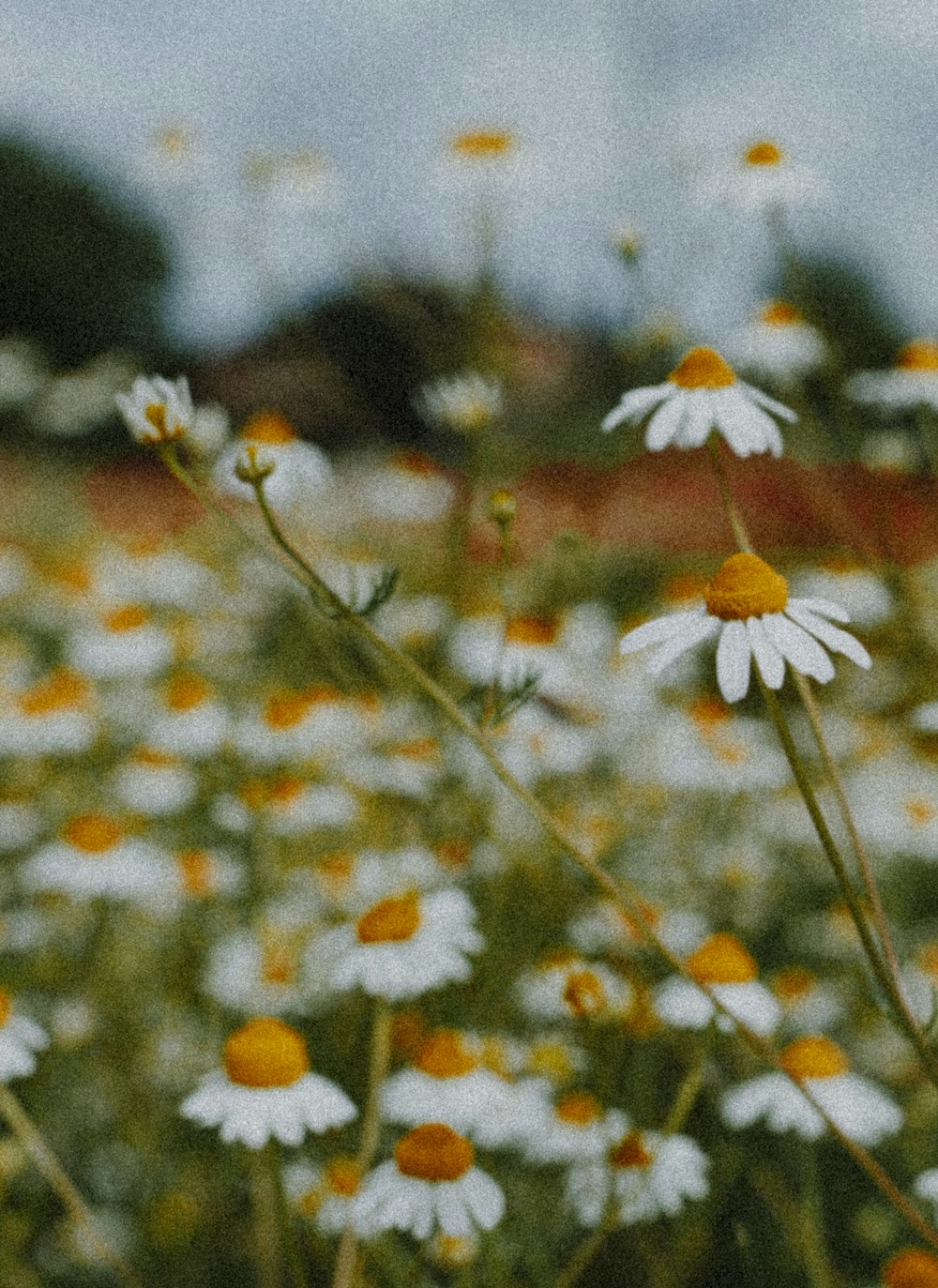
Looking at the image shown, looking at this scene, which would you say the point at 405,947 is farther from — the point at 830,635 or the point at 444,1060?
the point at 830,635

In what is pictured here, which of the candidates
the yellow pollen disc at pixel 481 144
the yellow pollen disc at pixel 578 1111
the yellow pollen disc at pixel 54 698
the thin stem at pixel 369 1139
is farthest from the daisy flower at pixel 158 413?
the yellow pollen disc at pixel 481 144

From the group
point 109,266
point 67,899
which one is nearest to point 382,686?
point 67,899

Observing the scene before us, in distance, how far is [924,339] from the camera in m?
1.97

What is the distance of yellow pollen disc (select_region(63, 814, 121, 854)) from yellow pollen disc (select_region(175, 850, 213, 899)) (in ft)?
0.86

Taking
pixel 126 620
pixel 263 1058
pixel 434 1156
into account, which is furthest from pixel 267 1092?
pixel 126 620

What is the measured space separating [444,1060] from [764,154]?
130 cm

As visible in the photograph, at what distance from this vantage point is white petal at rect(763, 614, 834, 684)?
0.93 m

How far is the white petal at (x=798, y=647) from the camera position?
932 millimetres

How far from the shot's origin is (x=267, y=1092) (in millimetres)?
1220

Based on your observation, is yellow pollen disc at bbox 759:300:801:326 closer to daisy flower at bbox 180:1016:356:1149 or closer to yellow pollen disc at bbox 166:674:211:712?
yellow pollen disc at bbox 166:674:211:712

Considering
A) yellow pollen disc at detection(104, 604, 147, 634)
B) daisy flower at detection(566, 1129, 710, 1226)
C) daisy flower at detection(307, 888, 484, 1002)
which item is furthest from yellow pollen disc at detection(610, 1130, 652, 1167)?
yellow pollen disc at detection(104, 604, 147, 634)

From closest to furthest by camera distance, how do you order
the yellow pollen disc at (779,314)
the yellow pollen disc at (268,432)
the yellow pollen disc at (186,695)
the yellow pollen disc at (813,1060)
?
the yellow pollen disc at (813,1060) → the yellow pollen disc at (268,432) → the yellow pollen disc at (779,314) → the yellow pollen disc at (186,695)

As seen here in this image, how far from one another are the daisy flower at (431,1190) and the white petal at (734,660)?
1.51 feet

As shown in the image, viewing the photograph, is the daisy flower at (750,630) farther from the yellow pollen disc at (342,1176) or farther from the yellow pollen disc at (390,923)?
the yellow pollen disc at (342,1176)
